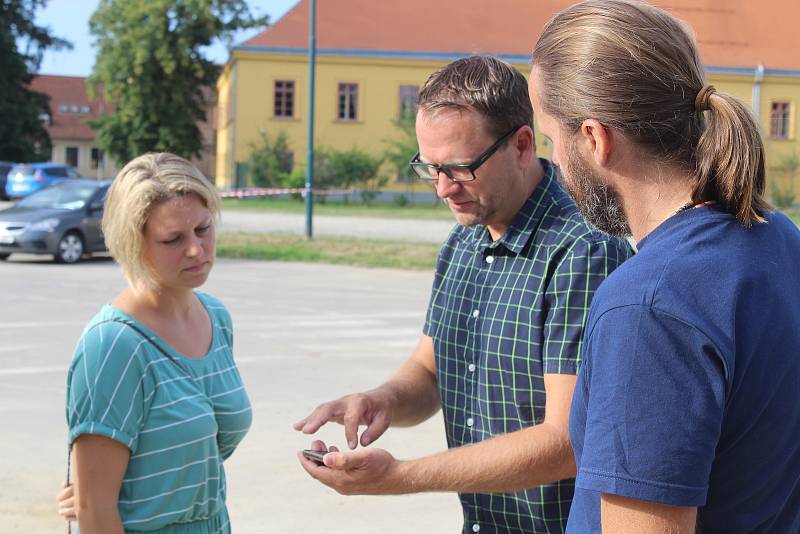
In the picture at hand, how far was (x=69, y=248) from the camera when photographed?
19.8 meters

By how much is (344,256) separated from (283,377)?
38.9 feet

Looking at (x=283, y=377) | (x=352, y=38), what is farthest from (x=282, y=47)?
(x=283, y=377)

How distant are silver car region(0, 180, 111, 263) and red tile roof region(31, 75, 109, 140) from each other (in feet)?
251

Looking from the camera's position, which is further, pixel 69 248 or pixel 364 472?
pixel 69 248

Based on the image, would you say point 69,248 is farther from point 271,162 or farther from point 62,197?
point 271,162

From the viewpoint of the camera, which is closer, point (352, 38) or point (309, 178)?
point (309, 178)

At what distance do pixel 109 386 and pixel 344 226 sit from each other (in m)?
27.9

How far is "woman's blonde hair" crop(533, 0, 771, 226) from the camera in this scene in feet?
5.74

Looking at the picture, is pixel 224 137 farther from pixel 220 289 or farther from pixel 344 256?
pixel 220 289

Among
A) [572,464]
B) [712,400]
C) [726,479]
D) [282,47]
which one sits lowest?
[572,464]

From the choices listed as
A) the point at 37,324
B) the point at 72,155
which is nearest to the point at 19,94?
the point at 72,155

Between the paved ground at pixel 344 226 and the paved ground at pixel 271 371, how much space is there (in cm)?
813

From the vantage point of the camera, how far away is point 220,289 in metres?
15.9

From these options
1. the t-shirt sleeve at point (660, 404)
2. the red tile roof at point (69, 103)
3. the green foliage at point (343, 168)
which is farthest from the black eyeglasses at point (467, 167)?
the red tile roof at point (69, 103)
